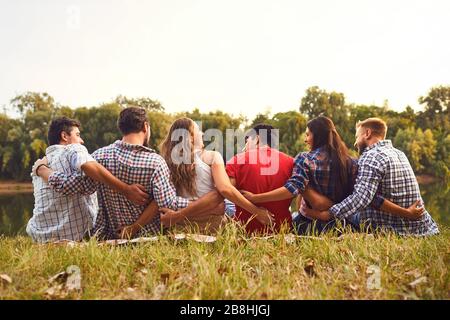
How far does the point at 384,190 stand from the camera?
3.99 m

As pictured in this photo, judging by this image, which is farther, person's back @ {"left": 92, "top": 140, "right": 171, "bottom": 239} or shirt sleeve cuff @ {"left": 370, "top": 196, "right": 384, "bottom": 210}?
shirt sleeve cuff @ {"left": 370, "top": 196, "right": 384, "bottom": 210}

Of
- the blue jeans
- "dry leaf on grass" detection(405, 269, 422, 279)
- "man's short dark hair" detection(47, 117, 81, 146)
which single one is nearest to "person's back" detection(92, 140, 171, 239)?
"man's short dark hair" detection(47, 117, 81, 146)

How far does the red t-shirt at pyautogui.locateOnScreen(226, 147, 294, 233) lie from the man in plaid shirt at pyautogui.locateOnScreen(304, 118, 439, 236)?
1.13ft

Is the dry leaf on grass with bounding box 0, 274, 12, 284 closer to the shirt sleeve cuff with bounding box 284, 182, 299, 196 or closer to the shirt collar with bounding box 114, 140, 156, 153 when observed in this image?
the shirt collar with bounding box 114, 140, 156, 153

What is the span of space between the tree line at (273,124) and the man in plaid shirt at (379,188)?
29.6m

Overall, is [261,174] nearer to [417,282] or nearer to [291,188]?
[291,188]

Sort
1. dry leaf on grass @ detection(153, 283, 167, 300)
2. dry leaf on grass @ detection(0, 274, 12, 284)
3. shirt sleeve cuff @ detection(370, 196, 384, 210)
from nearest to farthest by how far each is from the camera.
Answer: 1. dry leaf on grass @ detection(153, 283, 167, 300)
2. dry leaf on grass @ detection(0, 274, 12, 284)
3. shirt sleeve cuff @ detection(370, 196, 384, 210)

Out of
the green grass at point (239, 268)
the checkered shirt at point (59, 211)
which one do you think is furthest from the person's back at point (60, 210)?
the green grass at point (239, 268)

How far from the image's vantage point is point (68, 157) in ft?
13.0

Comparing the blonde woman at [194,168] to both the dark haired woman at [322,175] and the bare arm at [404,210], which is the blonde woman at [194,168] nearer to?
the dark haired woman at [322,175]

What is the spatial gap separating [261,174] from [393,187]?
1.04 m

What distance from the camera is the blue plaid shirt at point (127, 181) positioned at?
3.63 m

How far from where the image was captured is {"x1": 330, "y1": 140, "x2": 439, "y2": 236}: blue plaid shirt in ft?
12.5
